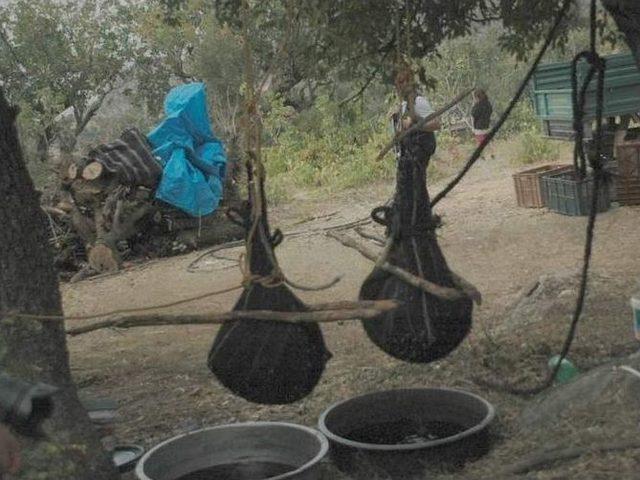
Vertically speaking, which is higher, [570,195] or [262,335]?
[262,335]

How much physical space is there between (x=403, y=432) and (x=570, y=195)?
6.16 metres

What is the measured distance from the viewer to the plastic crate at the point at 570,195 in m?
9.77

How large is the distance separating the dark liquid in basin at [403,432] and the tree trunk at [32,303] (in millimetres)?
1120

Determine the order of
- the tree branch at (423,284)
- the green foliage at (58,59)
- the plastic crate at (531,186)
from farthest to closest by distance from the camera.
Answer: the green foliage at (58,59) → the plastic crate at (531,186) → the tree branch at (423,284)

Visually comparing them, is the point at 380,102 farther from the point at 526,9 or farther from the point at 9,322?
the point at 9,322

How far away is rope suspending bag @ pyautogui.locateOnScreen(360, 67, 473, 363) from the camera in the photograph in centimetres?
347

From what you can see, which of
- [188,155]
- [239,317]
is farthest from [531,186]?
[239,317]

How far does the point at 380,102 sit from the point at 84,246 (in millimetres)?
11147

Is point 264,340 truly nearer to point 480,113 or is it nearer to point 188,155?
point 188,155

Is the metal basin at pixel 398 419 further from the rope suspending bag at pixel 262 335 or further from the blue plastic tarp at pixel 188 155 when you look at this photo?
the blue plastic tarp at pixel 188 155

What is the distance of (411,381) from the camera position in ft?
17.1

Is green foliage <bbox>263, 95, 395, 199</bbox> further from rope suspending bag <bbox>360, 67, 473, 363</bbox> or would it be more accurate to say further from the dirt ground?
rope suspending bag <bbox>360, 67, 473, 363</bbox>

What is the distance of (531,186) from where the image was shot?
1076 centimetres

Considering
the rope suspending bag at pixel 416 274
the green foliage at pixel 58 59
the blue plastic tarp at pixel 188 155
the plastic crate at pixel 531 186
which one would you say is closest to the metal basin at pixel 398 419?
the rope suspending bag at pixel 416 274
